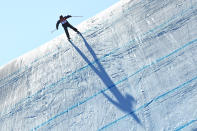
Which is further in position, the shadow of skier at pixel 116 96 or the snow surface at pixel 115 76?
the shadow of skier at pixel 116 96

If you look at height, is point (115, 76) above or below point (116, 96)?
above

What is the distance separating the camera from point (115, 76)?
19.7 feet

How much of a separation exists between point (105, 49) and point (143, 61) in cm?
124

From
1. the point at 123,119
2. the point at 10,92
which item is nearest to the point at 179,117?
the point at 123,119

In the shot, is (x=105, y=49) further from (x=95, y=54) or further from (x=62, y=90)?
(x=62, y=90)

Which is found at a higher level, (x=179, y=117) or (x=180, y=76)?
(x=180, y=76)

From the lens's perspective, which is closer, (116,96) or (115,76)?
(116,96)

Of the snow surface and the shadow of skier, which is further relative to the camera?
the shadow of skier

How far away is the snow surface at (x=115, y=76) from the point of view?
5.01 meters

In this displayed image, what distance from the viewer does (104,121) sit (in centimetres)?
531

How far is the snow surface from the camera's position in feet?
16.4

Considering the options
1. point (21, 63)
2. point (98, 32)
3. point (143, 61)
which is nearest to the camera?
point (143, 61)

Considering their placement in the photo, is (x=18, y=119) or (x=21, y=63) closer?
(x=18, y=119)

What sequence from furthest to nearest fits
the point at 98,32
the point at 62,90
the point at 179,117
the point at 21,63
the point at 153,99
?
the point at 21,63 → the point at 98,32 → the point at 62,90 → the point at 153,99 → the point at 179,117
